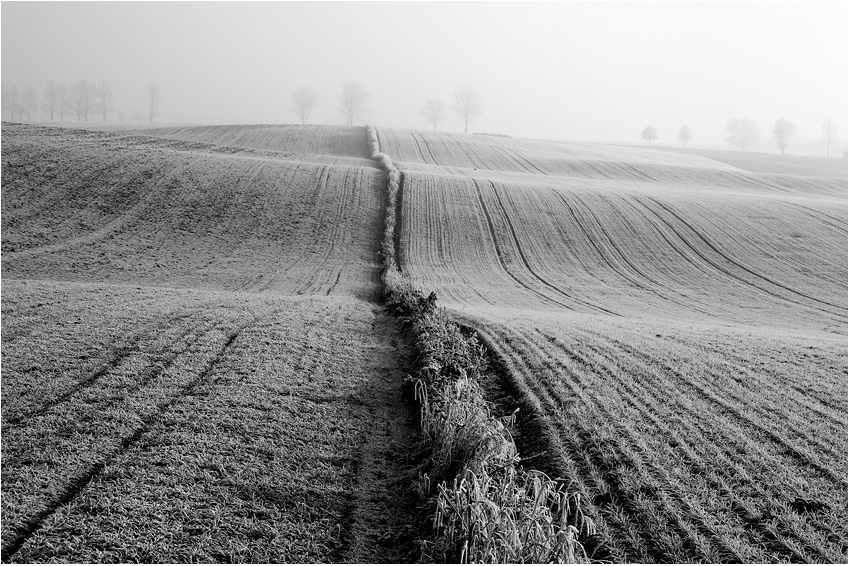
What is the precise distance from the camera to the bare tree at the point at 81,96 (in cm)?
17362

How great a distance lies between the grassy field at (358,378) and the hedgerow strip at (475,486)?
0.42 m

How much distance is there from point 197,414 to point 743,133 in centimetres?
20792

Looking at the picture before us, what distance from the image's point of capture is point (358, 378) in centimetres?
1275

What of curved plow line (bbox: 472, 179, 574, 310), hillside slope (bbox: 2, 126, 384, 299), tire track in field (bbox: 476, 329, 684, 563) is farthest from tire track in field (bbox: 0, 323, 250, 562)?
curved plow line (bbox: 472, 179, 574, 310)

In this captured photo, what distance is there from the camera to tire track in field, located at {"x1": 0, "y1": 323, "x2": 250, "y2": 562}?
666 cm

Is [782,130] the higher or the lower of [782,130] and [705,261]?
the higher

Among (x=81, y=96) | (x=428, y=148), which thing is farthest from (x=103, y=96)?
(x=428, y=148)

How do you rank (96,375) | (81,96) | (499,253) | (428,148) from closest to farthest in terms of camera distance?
(96,375) → (499,253) → (428,148) → (81,96)

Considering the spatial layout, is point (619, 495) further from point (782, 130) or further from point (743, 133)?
point (743, 133)

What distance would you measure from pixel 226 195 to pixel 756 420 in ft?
113

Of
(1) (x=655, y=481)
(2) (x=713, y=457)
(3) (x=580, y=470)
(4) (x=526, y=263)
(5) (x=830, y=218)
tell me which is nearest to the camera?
(1) (x=655, y=481)

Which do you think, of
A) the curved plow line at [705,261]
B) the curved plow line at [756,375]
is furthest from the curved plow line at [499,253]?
the curved plow line at [705,261]

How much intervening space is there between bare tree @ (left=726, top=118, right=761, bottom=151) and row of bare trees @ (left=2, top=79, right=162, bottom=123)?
634ft

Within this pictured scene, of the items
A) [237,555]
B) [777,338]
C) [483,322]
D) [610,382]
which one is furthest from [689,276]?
[237,555]
